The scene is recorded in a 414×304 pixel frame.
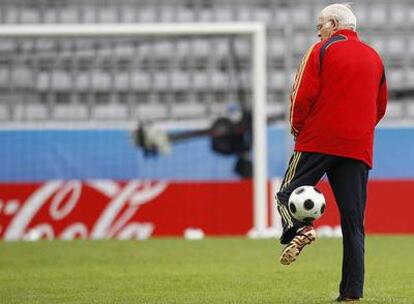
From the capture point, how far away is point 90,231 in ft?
46.2

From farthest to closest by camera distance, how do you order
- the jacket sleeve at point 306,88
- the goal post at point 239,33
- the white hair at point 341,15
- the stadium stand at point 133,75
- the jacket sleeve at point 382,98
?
the stadium stand at point 133,75
the goal post at point 239,33
the jacket sleeve at point 382,98
the white hair at point 341,15
the jacket sleeve at point 306,88

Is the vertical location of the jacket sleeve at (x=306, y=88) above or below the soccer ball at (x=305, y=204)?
above

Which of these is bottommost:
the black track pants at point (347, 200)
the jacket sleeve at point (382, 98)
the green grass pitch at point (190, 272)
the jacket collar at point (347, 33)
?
the green grass pitch at point (190, 272)

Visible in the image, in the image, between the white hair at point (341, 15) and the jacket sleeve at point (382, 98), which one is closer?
the white hair at point (341, 15)

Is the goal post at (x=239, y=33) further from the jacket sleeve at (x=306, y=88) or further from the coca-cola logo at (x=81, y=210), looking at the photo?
the jacket sleeve at (x=306, y=88)

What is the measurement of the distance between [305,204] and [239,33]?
8566 millimetres

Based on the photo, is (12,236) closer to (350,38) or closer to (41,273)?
(41,273)

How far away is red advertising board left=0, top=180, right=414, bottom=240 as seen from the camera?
45.9ft

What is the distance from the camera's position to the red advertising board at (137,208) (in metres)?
14.0

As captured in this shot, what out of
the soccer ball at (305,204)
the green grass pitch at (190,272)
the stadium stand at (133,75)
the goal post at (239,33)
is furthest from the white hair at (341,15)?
the stadium stand at (133,75)

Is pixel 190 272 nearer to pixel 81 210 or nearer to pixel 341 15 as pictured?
pixel 341 15

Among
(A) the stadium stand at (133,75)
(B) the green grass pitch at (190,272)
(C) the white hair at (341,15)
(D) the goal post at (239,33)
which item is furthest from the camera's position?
(A) the stadium stand at (133,75)

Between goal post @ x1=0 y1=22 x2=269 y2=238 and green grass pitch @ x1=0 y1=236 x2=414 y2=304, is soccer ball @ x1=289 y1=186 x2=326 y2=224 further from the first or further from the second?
goal post @ x1=0 y1=22 x2=269 y2=238

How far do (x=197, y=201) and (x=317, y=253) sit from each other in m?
3.76
